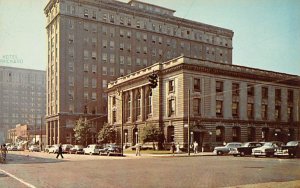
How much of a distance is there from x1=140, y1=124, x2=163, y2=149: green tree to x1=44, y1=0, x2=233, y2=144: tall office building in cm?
2804

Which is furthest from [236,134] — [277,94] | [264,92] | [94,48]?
[94,48]

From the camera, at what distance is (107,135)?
64812 millimetres

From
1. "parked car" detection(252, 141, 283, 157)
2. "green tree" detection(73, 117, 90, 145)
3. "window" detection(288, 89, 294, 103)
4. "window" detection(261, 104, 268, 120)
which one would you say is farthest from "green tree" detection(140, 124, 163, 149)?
"window" detection(288, 89, 294, 103)

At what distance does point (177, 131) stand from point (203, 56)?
5046 centimetres

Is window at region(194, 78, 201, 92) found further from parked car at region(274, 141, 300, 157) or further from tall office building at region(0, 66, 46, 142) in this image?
tall office building at region(0, 66, 46, 142)

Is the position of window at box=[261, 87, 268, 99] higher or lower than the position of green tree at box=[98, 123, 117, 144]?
higher

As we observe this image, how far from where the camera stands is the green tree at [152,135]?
171 ft

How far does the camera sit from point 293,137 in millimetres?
61188

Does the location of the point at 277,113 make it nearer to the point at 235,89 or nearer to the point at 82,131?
the point at 235,89

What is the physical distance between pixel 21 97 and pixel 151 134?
57101 mm

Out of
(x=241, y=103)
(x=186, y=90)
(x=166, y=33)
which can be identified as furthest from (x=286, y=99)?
(x=166, y=33)

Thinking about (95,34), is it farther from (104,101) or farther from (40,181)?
(40,181)

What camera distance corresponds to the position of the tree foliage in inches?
2046

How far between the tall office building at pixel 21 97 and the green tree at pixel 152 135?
4205 centimetres
